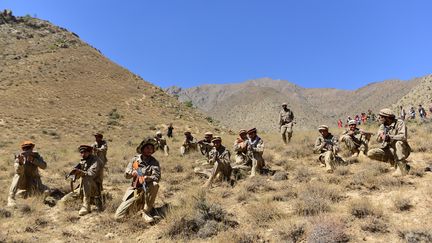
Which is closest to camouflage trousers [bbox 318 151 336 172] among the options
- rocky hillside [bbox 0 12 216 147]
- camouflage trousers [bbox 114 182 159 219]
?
camouflage trousers [bbox 114 182 159 219]

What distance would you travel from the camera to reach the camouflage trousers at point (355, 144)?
11.4 metres

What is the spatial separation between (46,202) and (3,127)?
20.3 m

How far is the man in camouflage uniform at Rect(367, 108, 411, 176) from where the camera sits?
337 inches

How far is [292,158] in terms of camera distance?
500 inches

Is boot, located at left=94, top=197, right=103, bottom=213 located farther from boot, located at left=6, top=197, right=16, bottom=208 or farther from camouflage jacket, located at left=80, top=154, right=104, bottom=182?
boot, located at left=6, top=197, right=16, bottom=208

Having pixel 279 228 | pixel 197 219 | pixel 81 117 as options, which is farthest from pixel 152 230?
pixel 81 117

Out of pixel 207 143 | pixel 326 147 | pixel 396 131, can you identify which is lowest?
pixel 326 147

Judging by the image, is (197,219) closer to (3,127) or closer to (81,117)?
(3,127)

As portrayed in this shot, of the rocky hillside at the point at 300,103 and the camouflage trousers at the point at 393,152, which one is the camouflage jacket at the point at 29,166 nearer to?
the camouflage trousers at the point at 393,152

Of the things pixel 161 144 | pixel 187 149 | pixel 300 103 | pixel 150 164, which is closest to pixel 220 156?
pixel 150 164

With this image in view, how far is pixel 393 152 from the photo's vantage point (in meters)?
8.80

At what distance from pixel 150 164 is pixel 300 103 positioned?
124 m

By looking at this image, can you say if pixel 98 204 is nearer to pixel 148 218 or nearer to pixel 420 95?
pixel 148 218

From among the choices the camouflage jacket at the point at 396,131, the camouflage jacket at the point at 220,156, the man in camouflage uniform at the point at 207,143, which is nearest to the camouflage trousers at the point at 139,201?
the camouflage jacket at the point at 220,156
